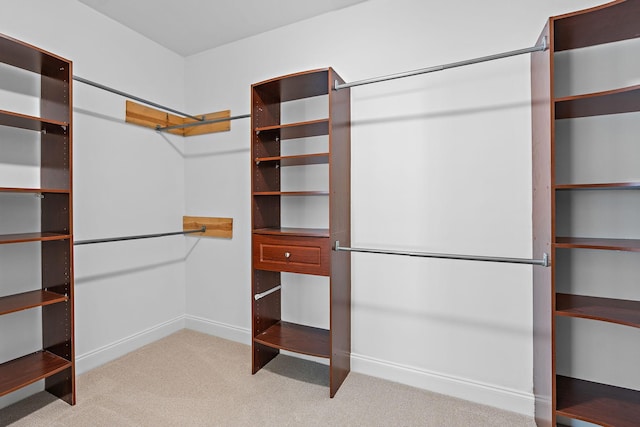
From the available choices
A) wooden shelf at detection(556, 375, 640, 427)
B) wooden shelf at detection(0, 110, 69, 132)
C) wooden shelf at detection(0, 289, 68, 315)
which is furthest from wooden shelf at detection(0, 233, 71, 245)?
wooden shelf at detection(556, 375, 640, 427)

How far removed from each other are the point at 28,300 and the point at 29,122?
38.2 inches

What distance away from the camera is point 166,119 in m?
2.82

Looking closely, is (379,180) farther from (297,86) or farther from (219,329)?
(219,329)

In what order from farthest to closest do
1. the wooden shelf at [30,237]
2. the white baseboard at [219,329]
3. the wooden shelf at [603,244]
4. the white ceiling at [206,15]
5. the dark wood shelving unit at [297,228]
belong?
the white baseboard at [219,329] → the white ceiling at [206,15] → the dark wood shelving unit at [297,228] → the wooden shelf at [30,237] → the wooden shelf at [603,244]

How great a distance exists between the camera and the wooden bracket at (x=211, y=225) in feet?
9.05

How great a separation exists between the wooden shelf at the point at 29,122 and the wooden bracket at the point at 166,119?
2.24 ft

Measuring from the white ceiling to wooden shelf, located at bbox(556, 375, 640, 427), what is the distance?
254 centimetres

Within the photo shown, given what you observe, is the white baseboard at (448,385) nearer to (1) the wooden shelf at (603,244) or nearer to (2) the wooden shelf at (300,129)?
(1) the wooden shelf at (603,244)

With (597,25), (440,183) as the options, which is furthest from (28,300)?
(597,25)

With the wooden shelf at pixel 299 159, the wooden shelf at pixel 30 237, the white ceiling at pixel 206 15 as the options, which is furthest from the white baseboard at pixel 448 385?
the white ceiling at pixel 206 15

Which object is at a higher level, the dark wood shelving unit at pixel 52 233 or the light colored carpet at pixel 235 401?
the dark wood shelving unit at pixel 52 233

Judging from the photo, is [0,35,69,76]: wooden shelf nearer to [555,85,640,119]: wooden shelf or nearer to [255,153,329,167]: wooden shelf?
[255,153,329,167]: wooden shelf

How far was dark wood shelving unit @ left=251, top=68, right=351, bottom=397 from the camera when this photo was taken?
1.97 m

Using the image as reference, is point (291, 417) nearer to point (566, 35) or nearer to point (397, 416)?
point (397, 416)
